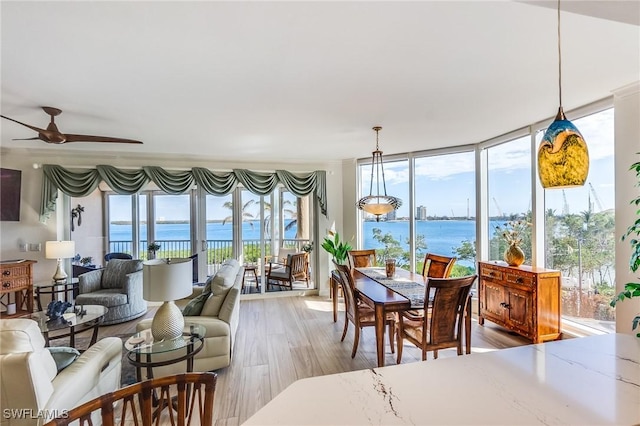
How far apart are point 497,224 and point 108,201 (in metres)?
6.41

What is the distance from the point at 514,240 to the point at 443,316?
1.77m

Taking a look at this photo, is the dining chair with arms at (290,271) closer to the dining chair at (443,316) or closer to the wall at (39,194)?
the wall at (39,194)

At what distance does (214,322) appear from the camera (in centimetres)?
286

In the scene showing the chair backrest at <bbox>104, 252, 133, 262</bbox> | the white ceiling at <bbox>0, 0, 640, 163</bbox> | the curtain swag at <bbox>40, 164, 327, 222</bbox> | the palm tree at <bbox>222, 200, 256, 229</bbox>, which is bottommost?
the chair backrest at <bbox>104, 252, 133, 262</bbox>

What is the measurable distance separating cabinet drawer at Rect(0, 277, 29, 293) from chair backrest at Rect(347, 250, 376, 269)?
181 inches

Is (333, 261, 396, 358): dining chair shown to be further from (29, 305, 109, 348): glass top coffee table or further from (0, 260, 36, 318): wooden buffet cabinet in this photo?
(0, 260, 36, 318): wooden buffet cabinet

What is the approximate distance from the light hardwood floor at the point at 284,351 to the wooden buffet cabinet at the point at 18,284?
1.28m

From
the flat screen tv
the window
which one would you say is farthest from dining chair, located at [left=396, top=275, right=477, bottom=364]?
the flat screen tv

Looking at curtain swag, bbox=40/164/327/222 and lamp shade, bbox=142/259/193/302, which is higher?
curtain swag, bbox=40/164/327/222

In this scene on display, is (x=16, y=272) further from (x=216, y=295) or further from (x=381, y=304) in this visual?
(x=381, y=304)

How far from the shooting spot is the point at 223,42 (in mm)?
1882

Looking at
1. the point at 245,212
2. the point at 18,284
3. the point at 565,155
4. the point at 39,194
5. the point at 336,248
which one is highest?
the point at 39,194

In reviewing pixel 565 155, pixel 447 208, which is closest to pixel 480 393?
pixel 565 155

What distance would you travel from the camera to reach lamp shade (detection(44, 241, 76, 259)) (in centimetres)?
408
